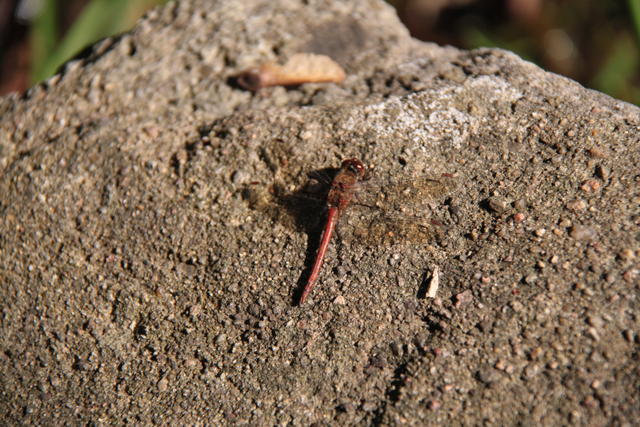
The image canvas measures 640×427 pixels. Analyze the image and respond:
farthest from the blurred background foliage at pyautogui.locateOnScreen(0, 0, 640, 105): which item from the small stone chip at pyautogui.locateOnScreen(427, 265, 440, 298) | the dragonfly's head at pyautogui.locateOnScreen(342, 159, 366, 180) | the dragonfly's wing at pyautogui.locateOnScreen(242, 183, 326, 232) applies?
the small stone chip at pyautogui.locateOnScreen(427, 265, 440, 298)

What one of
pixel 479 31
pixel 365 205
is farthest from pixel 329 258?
pixel 479 31

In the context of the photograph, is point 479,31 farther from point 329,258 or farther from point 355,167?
point 329,258

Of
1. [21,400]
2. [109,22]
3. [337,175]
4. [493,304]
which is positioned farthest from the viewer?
[109,22]

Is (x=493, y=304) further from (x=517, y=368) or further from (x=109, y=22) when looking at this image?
(x=109, y=22)

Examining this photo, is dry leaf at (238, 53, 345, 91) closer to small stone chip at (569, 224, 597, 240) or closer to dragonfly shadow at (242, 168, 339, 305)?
dragonfly shadow at (242, 168, 339, 305)

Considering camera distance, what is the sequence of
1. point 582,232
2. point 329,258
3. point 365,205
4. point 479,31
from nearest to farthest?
point 582,232
point 329,258
point 365,205
point 479,31

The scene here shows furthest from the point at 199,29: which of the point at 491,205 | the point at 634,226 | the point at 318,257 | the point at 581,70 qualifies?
the point at 581,70
